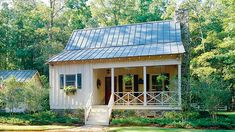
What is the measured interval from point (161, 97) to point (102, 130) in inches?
194

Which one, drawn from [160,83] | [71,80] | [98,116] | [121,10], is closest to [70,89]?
[71,80]

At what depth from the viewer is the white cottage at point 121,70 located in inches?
733

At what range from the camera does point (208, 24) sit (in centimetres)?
3147

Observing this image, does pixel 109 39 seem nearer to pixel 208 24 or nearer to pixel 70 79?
pixel 70 79

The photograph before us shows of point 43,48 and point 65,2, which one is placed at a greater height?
point 65,2

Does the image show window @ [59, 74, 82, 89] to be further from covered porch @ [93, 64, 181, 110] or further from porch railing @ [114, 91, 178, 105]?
porch railing @ [114, 91, 178, 105]

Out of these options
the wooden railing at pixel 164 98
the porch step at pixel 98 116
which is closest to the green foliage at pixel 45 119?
the porch step at pixel 98 116

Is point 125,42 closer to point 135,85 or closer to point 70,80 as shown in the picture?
point 135,85

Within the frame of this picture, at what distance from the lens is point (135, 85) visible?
2181cm

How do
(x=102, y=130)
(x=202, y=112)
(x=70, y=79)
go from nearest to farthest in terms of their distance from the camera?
(x=102, y=130), (x=202, y=112), (x=70, y=79)

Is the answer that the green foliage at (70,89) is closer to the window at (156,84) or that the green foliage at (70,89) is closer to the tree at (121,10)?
the window at (156,84)

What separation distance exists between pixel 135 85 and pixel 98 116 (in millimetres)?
4322

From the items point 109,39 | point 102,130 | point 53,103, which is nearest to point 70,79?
point 53,103

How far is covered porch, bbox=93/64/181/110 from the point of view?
62.8 ft
